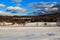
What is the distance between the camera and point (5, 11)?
10.6ft

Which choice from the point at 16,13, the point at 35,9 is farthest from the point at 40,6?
the point at 16,13

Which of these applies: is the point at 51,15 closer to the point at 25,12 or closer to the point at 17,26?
the point at 25,12

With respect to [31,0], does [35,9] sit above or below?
below

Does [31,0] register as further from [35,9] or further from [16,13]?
[16,13]

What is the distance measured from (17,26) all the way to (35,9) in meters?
0.61

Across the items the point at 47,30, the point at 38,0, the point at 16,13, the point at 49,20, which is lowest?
the point at 47,30

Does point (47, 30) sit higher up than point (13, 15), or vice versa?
point (13, 15)

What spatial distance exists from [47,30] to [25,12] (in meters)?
0.69

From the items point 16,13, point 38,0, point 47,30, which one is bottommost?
point 47,30

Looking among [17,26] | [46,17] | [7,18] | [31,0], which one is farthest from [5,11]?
[46,17]

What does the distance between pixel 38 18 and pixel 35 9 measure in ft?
0.85

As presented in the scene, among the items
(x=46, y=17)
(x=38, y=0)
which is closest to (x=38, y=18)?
(x=46, y=17)

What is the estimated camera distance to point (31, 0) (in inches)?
129

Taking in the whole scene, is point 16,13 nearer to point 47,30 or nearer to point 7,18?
point 7,18
